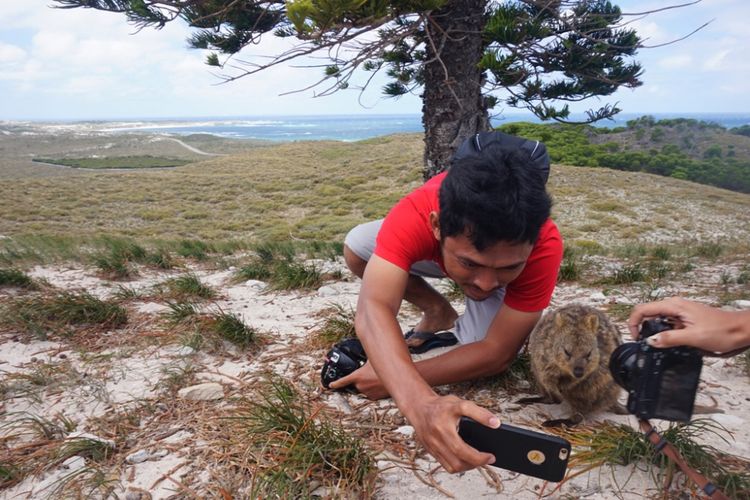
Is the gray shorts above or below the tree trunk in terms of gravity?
below

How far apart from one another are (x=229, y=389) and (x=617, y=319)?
285 cm

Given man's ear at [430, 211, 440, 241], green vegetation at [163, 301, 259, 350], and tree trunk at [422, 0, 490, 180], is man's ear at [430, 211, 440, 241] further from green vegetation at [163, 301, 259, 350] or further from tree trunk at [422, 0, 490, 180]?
tree trunk at [422, 0, 490, 180]

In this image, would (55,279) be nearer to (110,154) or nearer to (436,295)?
(436,295)

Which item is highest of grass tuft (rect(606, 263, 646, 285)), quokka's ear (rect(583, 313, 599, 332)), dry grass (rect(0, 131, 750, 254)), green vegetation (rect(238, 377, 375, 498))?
quokka's ear (rect(583, 313, 599, 332))

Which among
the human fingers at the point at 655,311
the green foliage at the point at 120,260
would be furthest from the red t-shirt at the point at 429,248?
the green foliage at the point at 120,260

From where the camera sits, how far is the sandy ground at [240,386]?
6.09 ft

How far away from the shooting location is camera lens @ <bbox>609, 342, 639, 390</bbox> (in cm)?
152

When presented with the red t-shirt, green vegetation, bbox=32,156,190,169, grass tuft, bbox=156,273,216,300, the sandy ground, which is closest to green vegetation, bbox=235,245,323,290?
the sandy ground

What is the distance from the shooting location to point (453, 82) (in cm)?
427

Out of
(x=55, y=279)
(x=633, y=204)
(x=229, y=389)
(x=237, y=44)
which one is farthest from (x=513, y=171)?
(x=633, y=204)

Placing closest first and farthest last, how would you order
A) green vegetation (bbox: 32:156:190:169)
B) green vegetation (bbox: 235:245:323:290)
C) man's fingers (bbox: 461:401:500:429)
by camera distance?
1. man's fingers (bbox: 461:401:500:429)
2. green vegetation (bbox: 235:245:323:290)
3. green vegetation (bbox: 32:156:190:169)

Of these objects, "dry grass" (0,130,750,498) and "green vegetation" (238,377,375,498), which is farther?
"dry grass" (0,130,750,498)

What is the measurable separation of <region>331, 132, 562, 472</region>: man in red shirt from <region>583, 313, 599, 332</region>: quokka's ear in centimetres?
28

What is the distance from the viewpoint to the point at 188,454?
210cm
